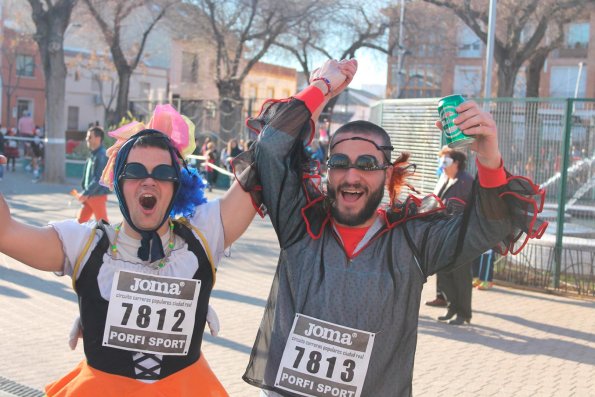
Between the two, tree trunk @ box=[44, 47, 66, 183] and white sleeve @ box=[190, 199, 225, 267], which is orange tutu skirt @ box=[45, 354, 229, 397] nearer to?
white sleeve @ box=[190, 199, 225, 267]

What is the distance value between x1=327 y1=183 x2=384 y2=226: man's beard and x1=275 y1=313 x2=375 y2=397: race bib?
0.37m

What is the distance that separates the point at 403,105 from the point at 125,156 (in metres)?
9.70

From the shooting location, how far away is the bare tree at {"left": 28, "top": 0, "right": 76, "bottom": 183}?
19.6 m

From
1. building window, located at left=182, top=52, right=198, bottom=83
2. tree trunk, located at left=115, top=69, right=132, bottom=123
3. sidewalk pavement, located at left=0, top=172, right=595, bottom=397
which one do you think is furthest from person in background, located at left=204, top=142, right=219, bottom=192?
building window, located at left=182, top=52, right=198, bottom=83

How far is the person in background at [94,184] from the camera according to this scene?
9430mm

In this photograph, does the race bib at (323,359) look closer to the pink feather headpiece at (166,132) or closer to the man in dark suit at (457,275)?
the pink feather headpiece at (166,132)

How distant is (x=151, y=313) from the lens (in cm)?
273

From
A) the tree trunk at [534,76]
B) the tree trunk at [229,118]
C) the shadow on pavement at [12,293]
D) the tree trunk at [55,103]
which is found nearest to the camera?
the shadow on pavement at [12,293]

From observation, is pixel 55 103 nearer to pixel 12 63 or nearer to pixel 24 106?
pixel 12 63

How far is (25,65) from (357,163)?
164 feet

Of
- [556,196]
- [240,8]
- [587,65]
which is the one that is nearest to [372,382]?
[556,196]

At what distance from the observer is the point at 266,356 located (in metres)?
2.77

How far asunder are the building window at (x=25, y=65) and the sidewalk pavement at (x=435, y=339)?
137 ft

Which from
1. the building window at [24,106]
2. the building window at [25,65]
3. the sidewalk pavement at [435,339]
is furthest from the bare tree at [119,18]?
the building window at [24,106]
